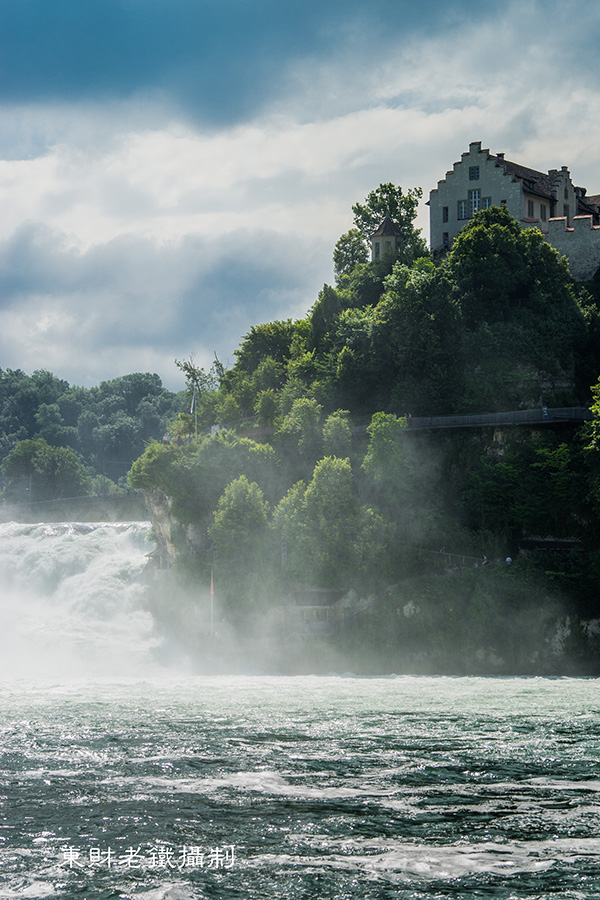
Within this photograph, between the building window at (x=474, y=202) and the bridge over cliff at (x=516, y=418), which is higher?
the building window at (x=474, y=202)

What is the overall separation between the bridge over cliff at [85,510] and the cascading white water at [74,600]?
58.8ft

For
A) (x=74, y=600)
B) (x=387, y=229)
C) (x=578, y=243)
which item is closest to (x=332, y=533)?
(x=74, y=600)

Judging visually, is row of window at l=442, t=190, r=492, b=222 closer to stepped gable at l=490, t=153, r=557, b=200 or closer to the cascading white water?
stepped gable at l=490, t=153, r=557, b=200

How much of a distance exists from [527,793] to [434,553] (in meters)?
39.3

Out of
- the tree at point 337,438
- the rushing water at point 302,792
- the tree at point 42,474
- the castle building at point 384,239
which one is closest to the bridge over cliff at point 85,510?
the tree at point 42,474

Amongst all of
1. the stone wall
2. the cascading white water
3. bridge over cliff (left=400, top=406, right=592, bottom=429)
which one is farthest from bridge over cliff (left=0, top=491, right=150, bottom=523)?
the stone wall

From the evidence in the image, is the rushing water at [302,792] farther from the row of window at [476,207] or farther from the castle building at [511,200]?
the row of window at [476,207]

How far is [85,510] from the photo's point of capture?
371ft

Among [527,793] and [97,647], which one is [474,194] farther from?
[527,793]

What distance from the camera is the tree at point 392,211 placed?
95.2 metres

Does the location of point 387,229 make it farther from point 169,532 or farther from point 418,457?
point 169,532

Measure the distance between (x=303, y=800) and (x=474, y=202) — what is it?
72.9 m

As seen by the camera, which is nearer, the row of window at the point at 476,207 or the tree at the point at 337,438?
the tree at the point at 337,438

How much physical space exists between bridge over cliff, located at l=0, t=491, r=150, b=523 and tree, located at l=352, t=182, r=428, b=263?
124 ft
